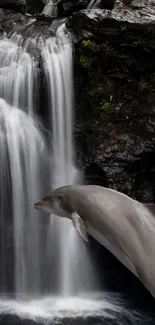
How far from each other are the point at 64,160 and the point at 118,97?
1.88m

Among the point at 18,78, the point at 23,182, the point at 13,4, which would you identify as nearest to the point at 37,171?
the point at 23,182

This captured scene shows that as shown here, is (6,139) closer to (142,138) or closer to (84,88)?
(84,88)

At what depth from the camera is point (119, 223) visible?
4078 millimetres

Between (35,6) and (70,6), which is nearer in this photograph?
(70,6)

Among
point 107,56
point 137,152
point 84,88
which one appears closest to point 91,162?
point 137,152

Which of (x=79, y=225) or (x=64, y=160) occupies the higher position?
(x=79, y=225)

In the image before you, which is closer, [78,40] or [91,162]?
[91,162]

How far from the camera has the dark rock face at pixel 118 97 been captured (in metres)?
8.79

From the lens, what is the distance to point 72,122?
9266 millimetres

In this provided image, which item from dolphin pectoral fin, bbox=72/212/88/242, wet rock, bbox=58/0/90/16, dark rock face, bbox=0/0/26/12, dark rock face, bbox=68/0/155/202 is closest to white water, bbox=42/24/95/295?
dark rock face, bbox=68/0/155/202

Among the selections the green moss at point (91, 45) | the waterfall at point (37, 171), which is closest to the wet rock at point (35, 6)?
the waterfall at point (37, 171)

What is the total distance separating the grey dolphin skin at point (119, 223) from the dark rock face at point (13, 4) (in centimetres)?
1068

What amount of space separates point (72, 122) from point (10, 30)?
3861 millimetres

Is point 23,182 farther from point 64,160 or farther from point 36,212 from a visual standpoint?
point 64,160
